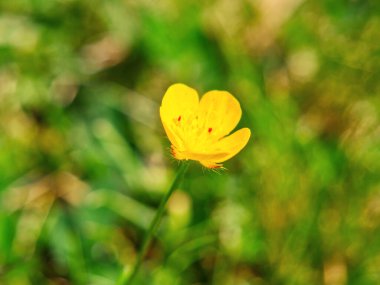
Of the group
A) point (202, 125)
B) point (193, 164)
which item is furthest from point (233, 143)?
point (193, 164)

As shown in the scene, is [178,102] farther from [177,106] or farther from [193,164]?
[193,164]

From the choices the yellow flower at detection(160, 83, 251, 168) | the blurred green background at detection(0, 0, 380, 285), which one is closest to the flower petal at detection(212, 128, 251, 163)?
the yellow flower at detection(160, 83, 251, 168)

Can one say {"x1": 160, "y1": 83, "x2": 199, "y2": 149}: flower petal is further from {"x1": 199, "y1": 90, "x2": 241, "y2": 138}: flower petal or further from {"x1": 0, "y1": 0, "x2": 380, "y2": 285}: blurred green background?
{"x1": 0, "y1": 0, "x2": 380, "y2": 285}: blurred green background

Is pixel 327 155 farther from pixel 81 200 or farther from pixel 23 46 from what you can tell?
pixel 23 46

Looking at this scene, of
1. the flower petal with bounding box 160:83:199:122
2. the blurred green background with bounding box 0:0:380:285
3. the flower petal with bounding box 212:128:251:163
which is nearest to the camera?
the flower petal with bounding box 212:128:251:163

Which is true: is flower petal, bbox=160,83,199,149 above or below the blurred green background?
above

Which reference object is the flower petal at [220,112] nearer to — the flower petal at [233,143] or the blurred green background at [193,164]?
the flower petal at [233,143]

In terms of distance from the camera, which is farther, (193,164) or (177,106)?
(193,164)

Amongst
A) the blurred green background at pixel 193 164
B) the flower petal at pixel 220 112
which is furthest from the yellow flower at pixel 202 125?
the blurred green background at pixel 193 164
